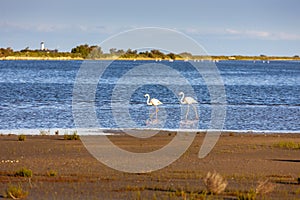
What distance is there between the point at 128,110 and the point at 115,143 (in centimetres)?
1618

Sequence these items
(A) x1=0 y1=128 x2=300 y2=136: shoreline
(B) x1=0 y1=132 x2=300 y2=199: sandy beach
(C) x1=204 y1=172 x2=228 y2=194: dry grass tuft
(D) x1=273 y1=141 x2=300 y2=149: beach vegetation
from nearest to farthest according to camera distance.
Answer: (C) x1=204 y1=172 x2=228 y2=194: dry grass tuft
(B) x1=0 y1=132 x2=300 y2=199: sandy beach
(D) x1=273 y1=141 x2=300 y2=149: beach vegetation
(A) x1=0 y1=128 x2=300 y2=136: shoreline

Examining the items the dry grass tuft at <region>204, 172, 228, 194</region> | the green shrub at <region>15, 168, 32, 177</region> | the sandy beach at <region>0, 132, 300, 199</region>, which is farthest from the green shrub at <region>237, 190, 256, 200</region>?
the green shrub at <region>15, 168, 32, 177</region>

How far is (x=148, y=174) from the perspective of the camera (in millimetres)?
17172

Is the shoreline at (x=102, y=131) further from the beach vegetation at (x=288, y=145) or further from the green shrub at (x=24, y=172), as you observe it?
the green shrub at (x=24, y=172)

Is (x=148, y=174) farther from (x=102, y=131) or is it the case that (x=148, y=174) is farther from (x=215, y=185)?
(x=102, y=131)

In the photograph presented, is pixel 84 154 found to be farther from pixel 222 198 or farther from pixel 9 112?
pixel 9 112

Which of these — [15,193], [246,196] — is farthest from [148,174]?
[15,193]

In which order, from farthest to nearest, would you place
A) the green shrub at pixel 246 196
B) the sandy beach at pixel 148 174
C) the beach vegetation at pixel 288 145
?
the beach vegetation at pixel 288 145 → the sandy beach at pixel 148 174 → the green shrub at pixel 246 196

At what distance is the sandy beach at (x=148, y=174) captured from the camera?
574 inches

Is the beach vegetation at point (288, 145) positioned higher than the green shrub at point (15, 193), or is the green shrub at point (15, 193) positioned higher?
the beach vegetation at point (288, 145)

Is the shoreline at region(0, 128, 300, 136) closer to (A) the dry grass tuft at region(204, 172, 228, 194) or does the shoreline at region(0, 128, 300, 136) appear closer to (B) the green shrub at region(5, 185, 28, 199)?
(B) the green shrub at region(5, 185, 28, 199)

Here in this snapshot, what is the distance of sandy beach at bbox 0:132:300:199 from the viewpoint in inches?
574

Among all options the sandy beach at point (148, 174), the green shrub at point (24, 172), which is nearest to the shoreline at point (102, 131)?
the sandy beach at point (148, 174)

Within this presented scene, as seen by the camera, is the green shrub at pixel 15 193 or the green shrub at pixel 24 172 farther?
the green shrub at pixel 24 172
